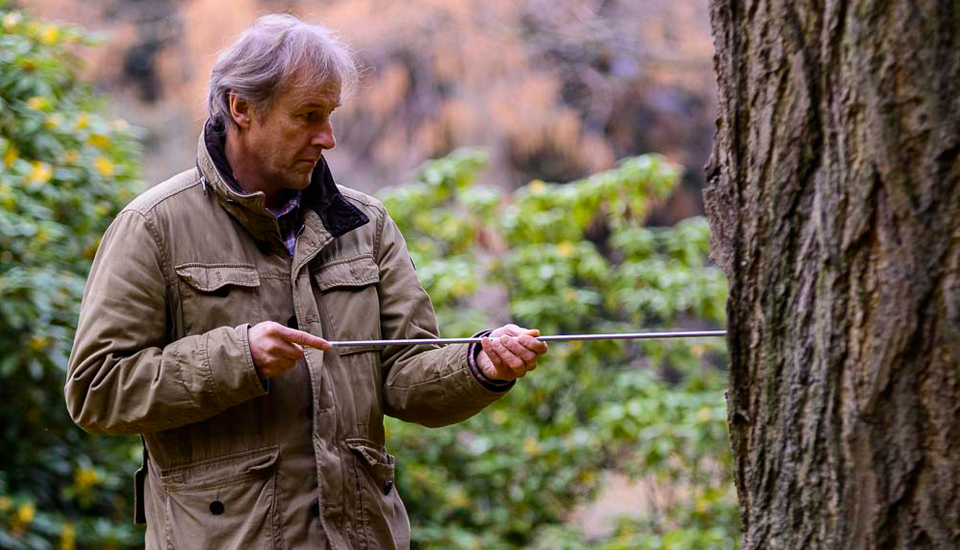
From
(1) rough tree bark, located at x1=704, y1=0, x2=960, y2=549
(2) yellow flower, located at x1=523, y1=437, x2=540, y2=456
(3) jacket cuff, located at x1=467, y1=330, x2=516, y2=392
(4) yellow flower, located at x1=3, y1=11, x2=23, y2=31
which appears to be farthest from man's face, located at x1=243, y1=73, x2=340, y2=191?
(2) yellow flower, located at x1=523, y1=437, x2=540, y2=456

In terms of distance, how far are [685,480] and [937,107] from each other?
3.80 m

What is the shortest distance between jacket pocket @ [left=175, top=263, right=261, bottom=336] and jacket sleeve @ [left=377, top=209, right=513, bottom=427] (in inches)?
12.6

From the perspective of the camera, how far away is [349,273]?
221cm

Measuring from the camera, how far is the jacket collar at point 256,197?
6.86 ft

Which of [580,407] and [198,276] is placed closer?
[198,276]

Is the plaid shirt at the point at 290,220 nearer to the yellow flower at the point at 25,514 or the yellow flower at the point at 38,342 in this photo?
the yellow flower at the point at 38,342

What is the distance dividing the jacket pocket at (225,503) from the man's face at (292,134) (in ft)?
1.75

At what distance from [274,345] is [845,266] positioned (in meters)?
0.97

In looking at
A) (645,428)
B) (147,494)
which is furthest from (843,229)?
(645,428)

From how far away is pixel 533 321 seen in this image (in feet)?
16.3

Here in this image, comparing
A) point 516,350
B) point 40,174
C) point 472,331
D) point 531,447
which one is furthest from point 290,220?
point 531,447

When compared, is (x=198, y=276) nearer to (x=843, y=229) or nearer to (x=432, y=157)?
(x=843, y=229)

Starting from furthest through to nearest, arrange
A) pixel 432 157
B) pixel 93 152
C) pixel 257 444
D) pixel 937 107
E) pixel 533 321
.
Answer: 1. pixel 432 157
2. pixel 533 321
3. pixel 93 152
4. pixel 257 444
5. pixel 937 107

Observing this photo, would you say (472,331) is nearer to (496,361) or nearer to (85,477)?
(85,477)
